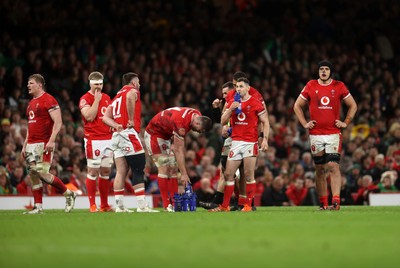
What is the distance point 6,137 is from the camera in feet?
75.6

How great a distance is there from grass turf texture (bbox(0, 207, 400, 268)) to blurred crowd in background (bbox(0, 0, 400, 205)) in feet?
30.7

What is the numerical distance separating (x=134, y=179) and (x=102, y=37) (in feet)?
42.0

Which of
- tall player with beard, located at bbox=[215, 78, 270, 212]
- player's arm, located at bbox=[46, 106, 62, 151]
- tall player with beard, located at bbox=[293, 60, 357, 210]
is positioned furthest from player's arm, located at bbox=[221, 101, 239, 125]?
player's arm, located at bbox=[46, 106, 62, 151]

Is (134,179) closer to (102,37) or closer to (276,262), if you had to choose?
(276,262)

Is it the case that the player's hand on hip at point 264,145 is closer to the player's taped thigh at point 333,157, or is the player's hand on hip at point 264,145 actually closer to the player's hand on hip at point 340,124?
the player's taped thigh at point 333,157

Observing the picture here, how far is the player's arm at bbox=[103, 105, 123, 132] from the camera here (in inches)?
642

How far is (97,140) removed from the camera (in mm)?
17500

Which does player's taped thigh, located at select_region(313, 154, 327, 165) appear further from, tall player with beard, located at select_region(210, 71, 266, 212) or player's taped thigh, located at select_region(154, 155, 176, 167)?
player's taped thigh, located at select_region(154, 155, 176, 167)

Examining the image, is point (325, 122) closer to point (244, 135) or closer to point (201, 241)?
point (244, 135)

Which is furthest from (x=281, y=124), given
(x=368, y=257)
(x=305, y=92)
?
(x=368, y=257)

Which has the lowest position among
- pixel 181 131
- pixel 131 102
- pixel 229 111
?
pixel 181 131

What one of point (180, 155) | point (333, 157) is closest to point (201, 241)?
point (180, 155)

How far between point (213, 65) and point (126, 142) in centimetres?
1407

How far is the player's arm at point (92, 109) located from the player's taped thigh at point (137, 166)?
1227 millimetres
